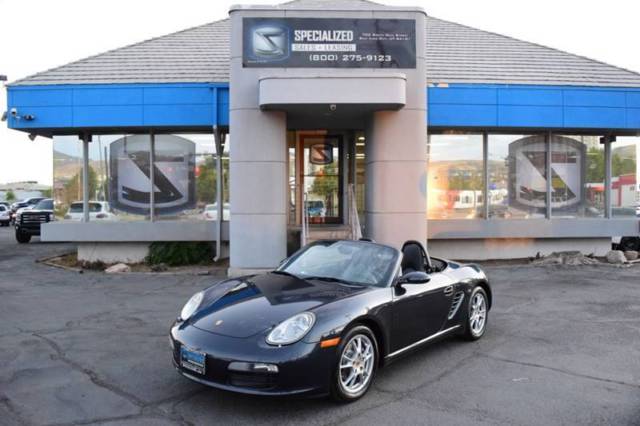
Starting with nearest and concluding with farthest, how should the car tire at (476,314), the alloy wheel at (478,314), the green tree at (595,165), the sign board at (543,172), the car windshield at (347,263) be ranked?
1. the car windshield at (347,263)
2. the car tire at (476,314)
3. the alloy wheel at (478,314)
4. the sign board at (543,172)
5. the green tree at (595,165)

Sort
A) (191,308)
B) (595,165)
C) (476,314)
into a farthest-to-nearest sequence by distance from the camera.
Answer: (595,165) < (476,314) < (191,308)

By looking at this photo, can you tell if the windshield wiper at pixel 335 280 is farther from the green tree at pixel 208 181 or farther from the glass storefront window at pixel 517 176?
the glass storefront window at pixel 517 176

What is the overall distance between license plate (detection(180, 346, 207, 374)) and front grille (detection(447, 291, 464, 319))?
117 inches

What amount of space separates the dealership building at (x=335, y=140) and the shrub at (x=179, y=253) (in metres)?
0.32

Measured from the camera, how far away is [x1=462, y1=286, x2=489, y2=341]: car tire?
251 inches

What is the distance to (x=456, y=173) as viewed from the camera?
49.5ft

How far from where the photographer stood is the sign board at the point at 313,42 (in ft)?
38.2

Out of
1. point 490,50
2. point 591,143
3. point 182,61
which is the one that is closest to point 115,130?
point 182,61

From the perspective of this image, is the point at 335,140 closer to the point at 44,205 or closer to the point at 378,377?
the point at 378,377

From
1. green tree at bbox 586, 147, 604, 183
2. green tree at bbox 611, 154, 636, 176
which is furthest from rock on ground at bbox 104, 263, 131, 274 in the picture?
green tree at bbox 611, 154, 636, 176

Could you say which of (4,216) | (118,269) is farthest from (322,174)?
(4,216)

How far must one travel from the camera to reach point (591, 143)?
15.6 m

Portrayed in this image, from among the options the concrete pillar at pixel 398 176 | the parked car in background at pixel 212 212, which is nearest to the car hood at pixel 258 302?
the concrete pillar at pixel 398 176

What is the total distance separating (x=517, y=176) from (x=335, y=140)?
538 cm
